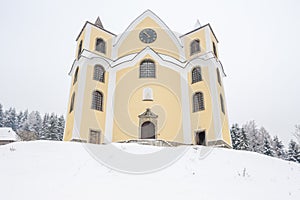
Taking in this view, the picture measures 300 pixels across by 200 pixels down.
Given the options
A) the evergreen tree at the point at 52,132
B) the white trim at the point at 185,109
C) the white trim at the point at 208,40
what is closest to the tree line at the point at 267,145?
the white trim at the point at 185,109

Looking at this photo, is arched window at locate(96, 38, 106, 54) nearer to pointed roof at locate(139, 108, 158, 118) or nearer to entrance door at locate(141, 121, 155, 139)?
pointed roof at locate(139, 108, 158, 118)

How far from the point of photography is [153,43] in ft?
79.6

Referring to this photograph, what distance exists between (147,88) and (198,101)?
14.8 ft

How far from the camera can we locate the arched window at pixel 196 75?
73.5 feet

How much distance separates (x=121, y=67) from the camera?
894 inches

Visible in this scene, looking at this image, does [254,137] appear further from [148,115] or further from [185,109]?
[148,115]

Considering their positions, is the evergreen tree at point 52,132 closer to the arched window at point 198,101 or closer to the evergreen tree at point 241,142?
the arched window at point 198,101

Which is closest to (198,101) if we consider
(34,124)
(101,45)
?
(101,45)

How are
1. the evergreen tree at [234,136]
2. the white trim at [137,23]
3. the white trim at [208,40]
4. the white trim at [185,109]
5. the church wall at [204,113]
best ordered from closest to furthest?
1. the church wall at [204,113]
2. the white trim at [185,109]
3. the white trim at [208,40]
4. the white trim at [137,23]
5. the evergreen tree at [234,136]

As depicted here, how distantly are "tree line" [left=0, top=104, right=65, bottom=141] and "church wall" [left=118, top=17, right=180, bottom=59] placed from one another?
23.2 metres

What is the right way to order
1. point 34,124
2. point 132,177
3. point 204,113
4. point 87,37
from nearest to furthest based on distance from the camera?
point 132,177 < point 204,113 < point 87,37 < point 34,124

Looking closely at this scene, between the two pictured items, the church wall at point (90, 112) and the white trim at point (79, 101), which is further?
the church wall at point (90, 112)

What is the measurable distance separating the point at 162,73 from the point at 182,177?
15.3 meters

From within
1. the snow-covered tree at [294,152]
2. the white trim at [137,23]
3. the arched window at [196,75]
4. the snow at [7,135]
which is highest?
the white trim at [137,23]
